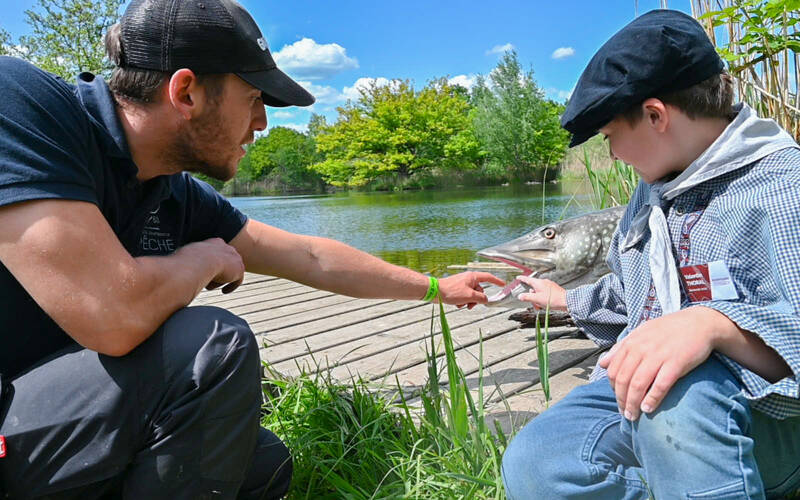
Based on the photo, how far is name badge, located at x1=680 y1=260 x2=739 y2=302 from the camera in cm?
129

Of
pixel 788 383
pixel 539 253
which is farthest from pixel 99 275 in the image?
pixel 539 253

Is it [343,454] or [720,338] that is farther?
[343,454]

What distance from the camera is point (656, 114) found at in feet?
4.81

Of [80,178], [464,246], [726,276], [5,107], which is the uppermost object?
[5,107]

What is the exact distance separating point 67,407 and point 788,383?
1.53 m

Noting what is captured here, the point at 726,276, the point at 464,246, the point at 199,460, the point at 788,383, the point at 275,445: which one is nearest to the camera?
the point at 788,383

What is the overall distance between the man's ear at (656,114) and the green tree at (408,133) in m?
39.7

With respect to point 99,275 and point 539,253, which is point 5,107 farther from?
point 539,253

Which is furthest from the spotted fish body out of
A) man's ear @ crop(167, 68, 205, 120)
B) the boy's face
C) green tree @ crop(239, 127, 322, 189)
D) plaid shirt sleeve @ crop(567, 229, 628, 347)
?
green tree @ crop(239, 127, 322, 189)

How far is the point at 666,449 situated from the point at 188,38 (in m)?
1.51

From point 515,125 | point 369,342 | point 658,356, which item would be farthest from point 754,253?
point 515,125

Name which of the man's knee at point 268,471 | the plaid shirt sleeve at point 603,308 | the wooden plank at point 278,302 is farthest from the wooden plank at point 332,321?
the plaid shirt sleeve at point 603,308

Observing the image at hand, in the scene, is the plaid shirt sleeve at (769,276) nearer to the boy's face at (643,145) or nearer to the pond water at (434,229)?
the boy's face at (643,145)

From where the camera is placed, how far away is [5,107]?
133 centimetres
